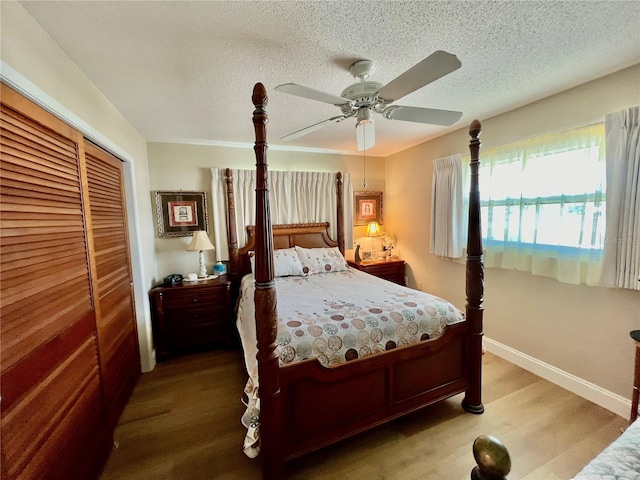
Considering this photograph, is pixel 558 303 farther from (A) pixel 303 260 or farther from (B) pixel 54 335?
(B) pixel 54 335

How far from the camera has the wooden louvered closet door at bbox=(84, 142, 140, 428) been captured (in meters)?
1.72

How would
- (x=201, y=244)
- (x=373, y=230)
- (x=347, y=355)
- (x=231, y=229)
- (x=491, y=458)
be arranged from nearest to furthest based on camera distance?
(x=491, y=458)
(x=347, y=355)
(x=201, y=244)
(x=231, y=229)
(x=373, y=230)

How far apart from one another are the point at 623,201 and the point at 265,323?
2.45m

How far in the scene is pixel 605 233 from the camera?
1871 mm

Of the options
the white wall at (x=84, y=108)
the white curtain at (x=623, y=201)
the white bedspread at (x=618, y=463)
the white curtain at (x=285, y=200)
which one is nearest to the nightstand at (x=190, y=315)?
the white wall at (x=84, y=108)

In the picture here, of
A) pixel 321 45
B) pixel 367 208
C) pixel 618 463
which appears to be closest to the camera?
pixel 618 463

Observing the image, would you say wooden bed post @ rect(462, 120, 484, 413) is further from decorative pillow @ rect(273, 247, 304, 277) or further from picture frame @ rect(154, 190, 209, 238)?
picture frame @ rect(154, 190, 209, 238)

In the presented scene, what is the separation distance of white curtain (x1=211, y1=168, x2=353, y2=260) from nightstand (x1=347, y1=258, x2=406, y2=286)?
0.40m

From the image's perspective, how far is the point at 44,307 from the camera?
3.82 feet

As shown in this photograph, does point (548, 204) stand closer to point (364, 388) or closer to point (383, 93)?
point (383, 93)

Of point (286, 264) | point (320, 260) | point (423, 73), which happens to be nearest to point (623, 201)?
point (423, 73)

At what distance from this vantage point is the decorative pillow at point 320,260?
10.4 ft

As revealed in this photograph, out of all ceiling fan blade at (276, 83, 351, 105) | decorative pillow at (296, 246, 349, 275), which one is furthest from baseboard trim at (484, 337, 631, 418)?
ceiling fan blade at (276, 83, 351, 105)

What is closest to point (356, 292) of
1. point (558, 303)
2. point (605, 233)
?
point (558, 303)
